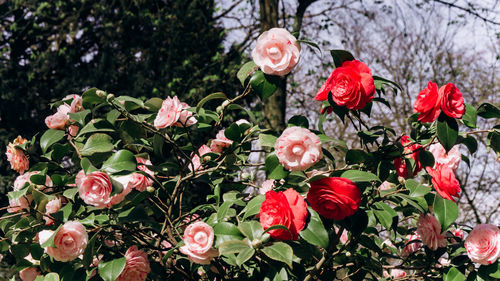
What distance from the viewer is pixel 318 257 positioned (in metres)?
1.36

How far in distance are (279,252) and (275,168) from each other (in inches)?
9.3

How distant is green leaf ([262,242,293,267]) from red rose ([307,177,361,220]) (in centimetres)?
14

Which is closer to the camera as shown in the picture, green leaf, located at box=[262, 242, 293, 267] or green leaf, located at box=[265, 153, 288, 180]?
green leaf, located at box=[262, 242, 293, 267]

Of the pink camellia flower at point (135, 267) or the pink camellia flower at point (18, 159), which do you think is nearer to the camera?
the pink camellia flower at point (135, 267)

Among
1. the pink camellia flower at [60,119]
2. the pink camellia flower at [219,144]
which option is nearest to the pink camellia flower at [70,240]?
the pink camellia flower at [60,119]

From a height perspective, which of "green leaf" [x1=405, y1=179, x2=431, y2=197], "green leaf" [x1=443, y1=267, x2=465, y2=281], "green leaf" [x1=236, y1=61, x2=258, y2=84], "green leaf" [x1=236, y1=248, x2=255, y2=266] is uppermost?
"green leaf" [x1=236, y1=61, x2=258, y2=84]

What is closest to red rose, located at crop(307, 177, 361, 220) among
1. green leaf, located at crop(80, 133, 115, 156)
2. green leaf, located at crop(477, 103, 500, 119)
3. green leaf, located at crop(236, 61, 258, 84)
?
green leaf, located at crop(236, 61, 258, 84)

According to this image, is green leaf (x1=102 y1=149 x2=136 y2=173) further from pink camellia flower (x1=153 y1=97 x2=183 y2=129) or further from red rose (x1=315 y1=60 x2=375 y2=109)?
red rose (x1=315 y1=60 x2=375 y2=109)

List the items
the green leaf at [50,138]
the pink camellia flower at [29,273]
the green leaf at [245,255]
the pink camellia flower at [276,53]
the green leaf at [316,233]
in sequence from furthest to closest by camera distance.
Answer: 1. the pink camellia flower at [29,273]
2. the green leaf at [50,138]
3. the pink camellia flower at [276,53]
4. the green leaf at [316,233]
5. the green leaf at [245,255]

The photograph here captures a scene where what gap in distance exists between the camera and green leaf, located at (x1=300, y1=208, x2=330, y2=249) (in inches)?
45.1

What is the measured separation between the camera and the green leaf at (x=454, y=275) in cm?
138

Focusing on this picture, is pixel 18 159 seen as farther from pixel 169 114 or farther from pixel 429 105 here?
pixel 429 105

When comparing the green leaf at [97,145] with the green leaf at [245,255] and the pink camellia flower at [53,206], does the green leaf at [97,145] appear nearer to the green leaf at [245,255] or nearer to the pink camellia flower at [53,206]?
the pink camellia flower at [53,206]

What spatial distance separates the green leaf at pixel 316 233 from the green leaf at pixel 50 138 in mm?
839
